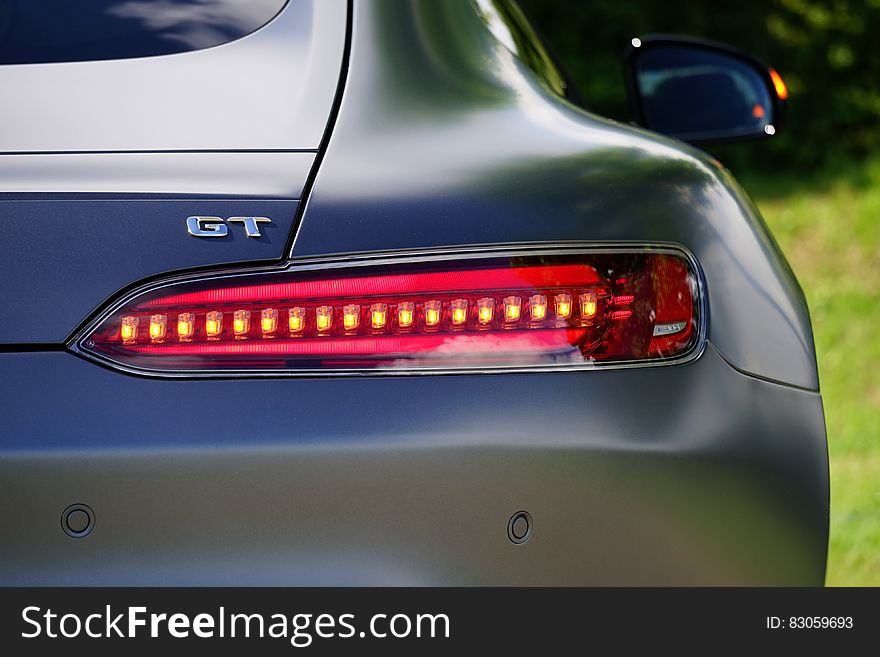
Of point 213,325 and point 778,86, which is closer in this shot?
point 213,325

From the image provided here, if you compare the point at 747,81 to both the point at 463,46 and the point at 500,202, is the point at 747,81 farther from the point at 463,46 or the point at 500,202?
the point at 500,202

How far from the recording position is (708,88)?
296cm

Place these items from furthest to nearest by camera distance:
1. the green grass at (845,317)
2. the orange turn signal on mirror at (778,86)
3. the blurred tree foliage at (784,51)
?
the blurred tree foliage at (784,51) → the green grass at (845,317) → the orange turn signal on mirror at (778,86)

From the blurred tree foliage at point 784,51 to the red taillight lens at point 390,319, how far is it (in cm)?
806

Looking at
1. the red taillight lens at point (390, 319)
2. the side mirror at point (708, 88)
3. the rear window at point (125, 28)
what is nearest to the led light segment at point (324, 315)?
Answer: the red taillight lens at point (390, 319)

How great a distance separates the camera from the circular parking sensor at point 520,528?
4.89 feet

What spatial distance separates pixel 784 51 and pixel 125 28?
27.8 ft

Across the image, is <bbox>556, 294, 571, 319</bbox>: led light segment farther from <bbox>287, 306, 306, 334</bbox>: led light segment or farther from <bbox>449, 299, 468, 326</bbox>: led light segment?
<bbox>287, 306, 306, 334</bbox>: led light segment

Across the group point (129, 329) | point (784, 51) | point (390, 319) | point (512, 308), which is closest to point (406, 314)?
point (390, 319)

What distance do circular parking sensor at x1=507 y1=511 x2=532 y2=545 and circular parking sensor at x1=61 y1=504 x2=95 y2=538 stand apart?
1.65 feet

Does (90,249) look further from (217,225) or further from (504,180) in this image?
(504,180)

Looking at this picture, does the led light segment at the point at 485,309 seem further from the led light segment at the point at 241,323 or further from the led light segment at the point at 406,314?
the led light segment at the point at 241,323
